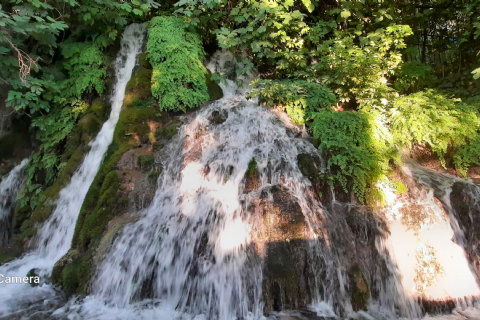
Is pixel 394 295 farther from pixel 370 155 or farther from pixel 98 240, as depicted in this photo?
pixel 98 240

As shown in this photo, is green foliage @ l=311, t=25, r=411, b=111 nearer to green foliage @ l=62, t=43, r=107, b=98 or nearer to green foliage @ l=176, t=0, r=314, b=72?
green foliage @ l=176, t=0, r=314, b=72

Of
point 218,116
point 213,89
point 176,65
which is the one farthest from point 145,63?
point 218,116

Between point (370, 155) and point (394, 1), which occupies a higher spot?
point (394, 1)

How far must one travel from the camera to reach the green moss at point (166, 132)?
240 inches

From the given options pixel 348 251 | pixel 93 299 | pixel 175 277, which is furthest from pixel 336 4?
pixel 93 299

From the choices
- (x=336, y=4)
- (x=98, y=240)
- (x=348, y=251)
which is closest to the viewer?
(x=348, y=251)

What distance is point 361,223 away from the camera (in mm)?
4293

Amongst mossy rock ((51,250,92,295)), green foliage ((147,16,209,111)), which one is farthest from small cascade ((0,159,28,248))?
green foliage ((147,16,209,111))

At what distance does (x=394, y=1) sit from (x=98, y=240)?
9.63 m

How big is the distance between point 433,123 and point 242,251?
14.5 feet

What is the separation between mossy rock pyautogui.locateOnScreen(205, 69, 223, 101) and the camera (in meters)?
7.22

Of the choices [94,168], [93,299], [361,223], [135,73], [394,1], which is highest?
[394,1]

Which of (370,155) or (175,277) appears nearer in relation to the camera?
(175,277)

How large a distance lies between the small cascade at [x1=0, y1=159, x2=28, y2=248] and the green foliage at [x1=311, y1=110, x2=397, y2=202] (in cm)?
730
